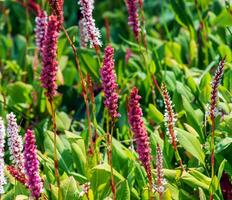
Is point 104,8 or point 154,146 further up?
point 104,8

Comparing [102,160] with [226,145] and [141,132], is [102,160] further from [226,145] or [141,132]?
[141,132]

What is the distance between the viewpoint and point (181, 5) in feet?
16.7

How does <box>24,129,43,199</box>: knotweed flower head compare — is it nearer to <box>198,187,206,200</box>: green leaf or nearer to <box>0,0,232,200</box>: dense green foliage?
<box>0,0,232,200</box>: dense green foliage

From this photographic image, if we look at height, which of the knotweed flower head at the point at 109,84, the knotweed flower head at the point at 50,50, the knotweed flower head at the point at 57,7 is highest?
the knotweed flower head at the point at 57,7

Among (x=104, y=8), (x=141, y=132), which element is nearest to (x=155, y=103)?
(x=141, y=132)

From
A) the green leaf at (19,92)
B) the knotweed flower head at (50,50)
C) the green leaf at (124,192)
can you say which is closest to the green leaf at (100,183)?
the green leaf at (124,192)

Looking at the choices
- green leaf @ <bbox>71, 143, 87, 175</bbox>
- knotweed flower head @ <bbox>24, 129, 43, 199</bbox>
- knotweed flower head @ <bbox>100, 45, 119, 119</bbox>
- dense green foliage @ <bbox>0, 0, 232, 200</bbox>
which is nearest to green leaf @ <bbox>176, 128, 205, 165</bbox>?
dense green foliage @ <bbox>0, 0, 232, 200</bbox>

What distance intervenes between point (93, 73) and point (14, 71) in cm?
77

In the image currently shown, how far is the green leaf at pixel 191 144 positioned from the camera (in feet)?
10.7

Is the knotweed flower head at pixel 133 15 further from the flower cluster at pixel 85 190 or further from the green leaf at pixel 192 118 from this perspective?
the flower cluster at pixel 85 190

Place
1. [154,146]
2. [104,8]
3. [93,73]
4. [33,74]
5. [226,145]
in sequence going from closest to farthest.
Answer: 1. [226,145]
2. [154,146]
3. [93,73]
4. [33,74]
5. [104,8]

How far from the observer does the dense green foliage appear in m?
3.26

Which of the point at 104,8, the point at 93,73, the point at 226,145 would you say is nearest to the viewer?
Answer: the point at 226,145

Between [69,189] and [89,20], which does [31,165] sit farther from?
[89,20]
